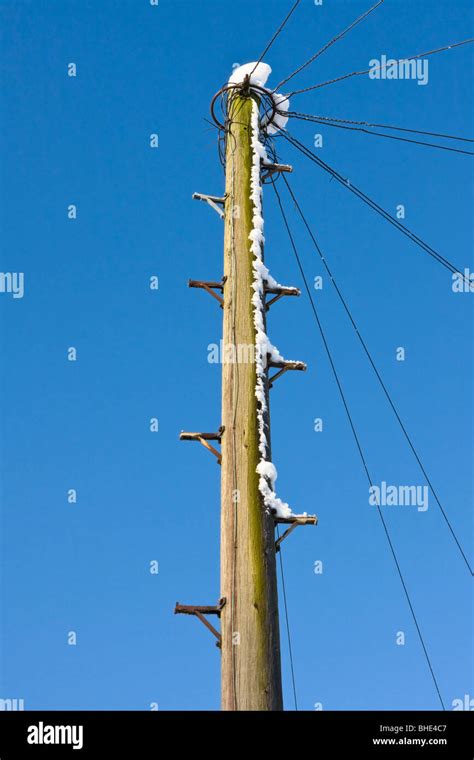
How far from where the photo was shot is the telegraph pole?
16.2 feet

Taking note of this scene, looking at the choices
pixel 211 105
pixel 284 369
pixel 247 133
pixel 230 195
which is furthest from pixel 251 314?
pixel 211 105

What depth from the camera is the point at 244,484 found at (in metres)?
5.38

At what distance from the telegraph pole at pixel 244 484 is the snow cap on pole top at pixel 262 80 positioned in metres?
0.85

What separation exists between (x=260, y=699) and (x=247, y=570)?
75 cm

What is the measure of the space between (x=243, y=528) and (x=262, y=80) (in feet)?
13.9

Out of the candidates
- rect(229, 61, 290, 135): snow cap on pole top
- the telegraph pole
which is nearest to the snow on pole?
the telegraph pole

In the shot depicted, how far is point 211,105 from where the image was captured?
298 inches

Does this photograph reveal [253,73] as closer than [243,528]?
No

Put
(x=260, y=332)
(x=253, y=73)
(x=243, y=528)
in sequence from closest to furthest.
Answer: (x=243, y=528) → (x=260, y=332) → (x=253, y=73)

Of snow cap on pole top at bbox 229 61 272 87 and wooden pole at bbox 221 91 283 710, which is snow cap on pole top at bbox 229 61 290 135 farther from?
wooden pole at bbox 221 91 283 710

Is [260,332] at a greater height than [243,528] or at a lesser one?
greater
